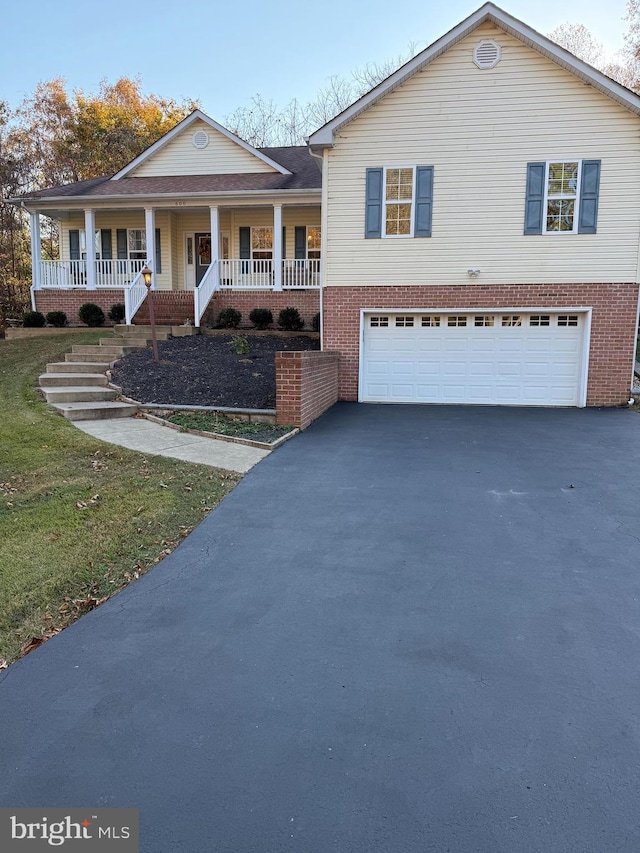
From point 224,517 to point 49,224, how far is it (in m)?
31.4

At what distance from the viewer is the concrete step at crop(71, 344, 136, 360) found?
1261 centimetres

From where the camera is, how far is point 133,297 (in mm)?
15250

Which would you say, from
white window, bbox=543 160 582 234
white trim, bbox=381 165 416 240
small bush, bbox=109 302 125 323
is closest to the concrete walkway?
white trim, bbox=381 165 416 240

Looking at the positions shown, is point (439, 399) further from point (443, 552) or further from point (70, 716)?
point (70, 716)

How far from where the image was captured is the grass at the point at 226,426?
26.2ft

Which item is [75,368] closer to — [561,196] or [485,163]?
[485,163]

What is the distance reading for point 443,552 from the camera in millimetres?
4320

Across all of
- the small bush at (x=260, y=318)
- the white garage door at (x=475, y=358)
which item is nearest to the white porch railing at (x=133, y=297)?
the small bush at (x=260, y=318)

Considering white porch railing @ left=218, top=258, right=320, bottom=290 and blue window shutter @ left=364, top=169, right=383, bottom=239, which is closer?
blue window shutter @ left=364, top=169, right=383, bottom=239

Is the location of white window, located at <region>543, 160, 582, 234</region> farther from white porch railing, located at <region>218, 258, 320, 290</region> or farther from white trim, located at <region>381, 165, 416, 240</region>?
white porch railing, located at <region>218, 258, 320, 290</region>

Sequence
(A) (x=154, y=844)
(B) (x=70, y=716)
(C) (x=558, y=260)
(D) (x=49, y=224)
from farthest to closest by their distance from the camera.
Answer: (D) (x=49, y=224), (C) (x=558, y=260), (B) (x=70, y=716), (A) (x=154, y=844)

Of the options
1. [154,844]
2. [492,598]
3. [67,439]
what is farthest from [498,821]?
[67,439]

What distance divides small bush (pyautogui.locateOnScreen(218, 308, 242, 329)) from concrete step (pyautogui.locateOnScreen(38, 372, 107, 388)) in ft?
19.0

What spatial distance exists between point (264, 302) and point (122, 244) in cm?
620
